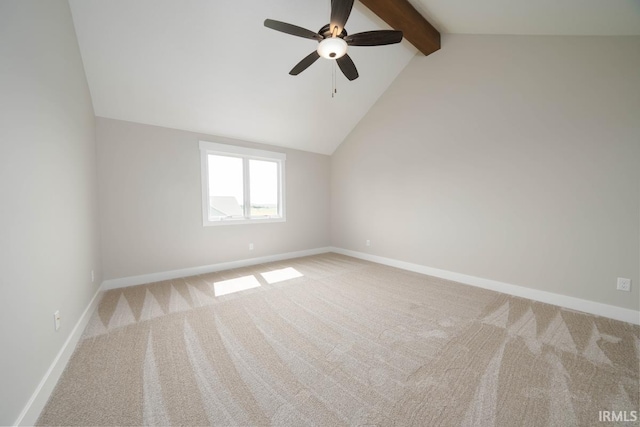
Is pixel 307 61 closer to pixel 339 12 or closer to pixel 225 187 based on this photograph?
pixel 339 12

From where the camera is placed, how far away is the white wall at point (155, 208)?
3041 mm

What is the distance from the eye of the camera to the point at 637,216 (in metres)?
2.20

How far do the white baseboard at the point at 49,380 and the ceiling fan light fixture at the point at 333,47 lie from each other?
3.13m

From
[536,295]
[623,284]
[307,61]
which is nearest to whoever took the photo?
[623,284]

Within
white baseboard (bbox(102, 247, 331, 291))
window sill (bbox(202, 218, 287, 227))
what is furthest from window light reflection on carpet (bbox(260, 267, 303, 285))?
window sill (bbox(202, 218, 287, 227))

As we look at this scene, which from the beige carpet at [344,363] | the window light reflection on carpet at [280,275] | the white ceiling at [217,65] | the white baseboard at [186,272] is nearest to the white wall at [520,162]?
the beige carpet at [344,363]

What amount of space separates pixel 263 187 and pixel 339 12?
3.19 meters

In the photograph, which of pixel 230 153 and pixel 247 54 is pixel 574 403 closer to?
pixel 247 54

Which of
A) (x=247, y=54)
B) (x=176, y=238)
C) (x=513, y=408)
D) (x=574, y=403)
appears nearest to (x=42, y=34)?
(x=247, y=54)

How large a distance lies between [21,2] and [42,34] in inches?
11.7

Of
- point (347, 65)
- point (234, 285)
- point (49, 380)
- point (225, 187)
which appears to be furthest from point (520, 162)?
point (49, 380)

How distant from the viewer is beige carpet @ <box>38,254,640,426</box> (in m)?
1.28

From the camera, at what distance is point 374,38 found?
2.17 meters

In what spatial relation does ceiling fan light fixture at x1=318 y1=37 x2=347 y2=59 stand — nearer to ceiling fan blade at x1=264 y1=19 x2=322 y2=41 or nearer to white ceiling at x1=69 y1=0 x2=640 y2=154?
ceiling fan blade at x1=264 y1=19 x2=322 y2=41
